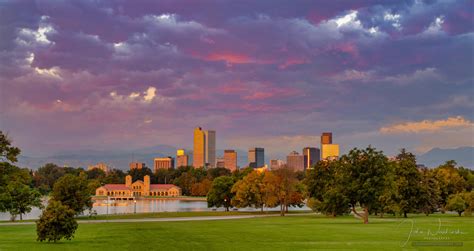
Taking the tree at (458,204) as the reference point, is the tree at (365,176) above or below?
above

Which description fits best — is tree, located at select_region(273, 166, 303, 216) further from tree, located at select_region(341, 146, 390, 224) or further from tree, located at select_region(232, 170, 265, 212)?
tree, located at select_region(341, 146, 390, 224)

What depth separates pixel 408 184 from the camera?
285 ft

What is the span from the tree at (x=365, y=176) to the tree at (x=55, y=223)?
36959 mm

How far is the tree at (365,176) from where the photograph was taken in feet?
213

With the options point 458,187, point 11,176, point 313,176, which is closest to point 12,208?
point 11,176

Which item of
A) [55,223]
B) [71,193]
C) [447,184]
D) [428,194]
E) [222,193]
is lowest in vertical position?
[222,193]

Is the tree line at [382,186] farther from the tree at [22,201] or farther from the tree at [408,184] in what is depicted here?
the tree at [22,201]

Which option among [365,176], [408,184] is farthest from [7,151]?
[408,184]

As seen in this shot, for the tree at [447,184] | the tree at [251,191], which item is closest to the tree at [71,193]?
the tree at [251,191]

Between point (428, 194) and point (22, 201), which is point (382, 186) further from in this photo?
point (22, 201)

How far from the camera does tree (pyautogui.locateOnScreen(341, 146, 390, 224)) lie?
64.9 metres

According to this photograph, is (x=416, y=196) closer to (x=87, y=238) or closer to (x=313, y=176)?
(x=313, y=176)

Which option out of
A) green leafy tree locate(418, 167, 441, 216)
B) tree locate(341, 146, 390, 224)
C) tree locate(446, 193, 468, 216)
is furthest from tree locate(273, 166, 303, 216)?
tree locate(341, 146, 390, 224)

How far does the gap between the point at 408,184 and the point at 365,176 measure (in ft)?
80.5
